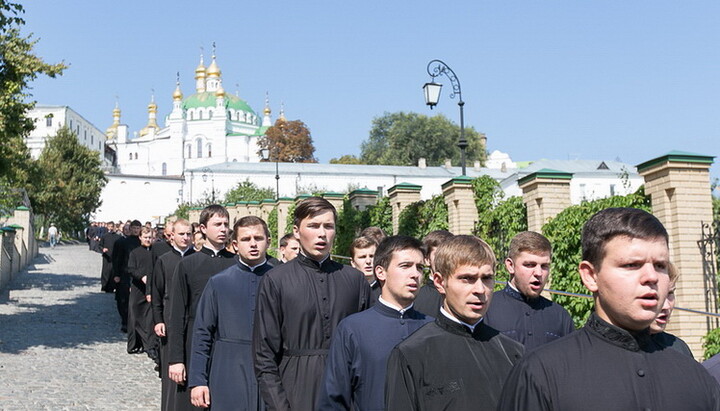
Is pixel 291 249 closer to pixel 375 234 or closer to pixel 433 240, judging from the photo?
pixel 375 234

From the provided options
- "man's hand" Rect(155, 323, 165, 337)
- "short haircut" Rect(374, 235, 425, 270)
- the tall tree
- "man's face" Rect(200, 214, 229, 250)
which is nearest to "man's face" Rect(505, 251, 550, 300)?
"short haircut" Rect(374, 235, 425, 270)

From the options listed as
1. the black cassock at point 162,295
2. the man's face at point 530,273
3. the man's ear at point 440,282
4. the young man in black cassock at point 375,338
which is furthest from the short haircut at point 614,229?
the black cassock at point 162,295

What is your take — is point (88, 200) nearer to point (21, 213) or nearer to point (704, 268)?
point (21, 213)

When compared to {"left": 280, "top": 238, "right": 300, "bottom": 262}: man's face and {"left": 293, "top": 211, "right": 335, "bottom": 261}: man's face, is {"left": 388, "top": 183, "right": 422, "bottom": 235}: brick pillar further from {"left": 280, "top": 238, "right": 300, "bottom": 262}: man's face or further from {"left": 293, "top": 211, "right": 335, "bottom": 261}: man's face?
{"left": 293, "top": 211, "right": 335, "bottom": 261}: man's face

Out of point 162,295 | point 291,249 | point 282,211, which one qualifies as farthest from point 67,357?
point 282,211

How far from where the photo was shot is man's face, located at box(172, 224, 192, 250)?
965 centimetres

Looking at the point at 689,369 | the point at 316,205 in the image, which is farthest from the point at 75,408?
the point at 689,369

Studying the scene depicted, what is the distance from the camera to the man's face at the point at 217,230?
23.6ft

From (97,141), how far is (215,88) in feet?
68.7

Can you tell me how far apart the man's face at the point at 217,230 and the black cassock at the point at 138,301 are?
4.72 metres

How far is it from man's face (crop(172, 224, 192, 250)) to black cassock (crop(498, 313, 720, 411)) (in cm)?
775

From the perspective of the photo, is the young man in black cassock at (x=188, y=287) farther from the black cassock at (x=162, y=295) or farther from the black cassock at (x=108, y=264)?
the black cassock at (x=108, y=264)

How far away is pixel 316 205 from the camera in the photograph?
5.07 metres

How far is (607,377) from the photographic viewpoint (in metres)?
2.20
